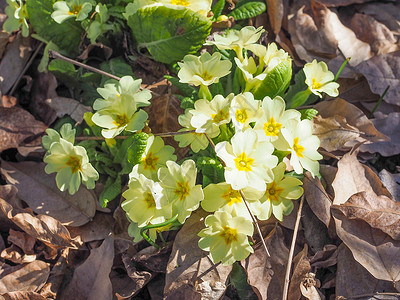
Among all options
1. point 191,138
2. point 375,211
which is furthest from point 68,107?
point 375,211

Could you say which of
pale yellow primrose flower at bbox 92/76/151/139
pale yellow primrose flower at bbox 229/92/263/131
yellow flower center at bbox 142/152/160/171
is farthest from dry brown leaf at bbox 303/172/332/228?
pale yellow primrose flower at bbox 92/76/151/139

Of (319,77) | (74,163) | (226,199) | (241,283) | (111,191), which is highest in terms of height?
(319,77)

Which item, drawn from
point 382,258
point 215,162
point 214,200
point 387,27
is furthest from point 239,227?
point 387,27

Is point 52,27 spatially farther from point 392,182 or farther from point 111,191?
point 392,182

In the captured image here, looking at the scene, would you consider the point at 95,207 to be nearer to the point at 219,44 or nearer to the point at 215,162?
the point at 215,162

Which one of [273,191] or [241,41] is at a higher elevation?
[241,41]

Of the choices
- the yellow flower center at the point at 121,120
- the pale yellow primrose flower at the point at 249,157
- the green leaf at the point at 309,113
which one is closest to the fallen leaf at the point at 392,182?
the green leaf at the point at 309,113

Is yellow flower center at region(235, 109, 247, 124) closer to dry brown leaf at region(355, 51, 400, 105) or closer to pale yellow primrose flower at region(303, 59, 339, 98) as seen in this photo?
pale yellow primrose flower at region(303, 59, 339, 98)

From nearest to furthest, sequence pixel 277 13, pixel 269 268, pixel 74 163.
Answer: pixel 269 268 → pixel 74 163 → pixel 277 13
